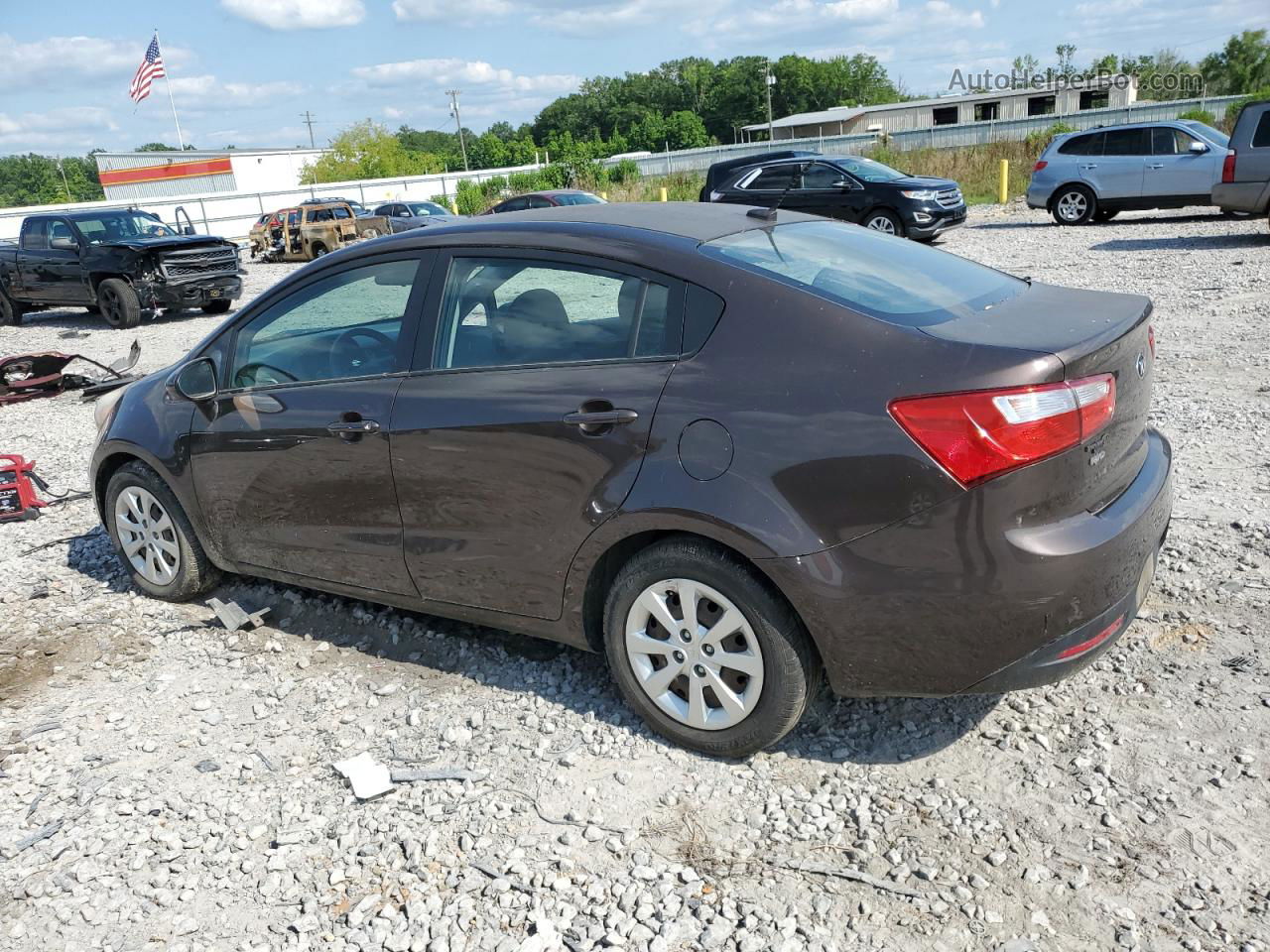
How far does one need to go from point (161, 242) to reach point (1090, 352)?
16.5 metres

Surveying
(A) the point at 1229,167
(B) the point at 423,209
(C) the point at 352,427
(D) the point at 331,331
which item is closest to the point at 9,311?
(B) the point at 423,209

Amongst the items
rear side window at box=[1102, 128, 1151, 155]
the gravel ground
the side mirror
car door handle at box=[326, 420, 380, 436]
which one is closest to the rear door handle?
car door handle at box=[326, 420, 380, 436]

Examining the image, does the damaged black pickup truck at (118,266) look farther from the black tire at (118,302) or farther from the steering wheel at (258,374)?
the steering wheel at (258,374)

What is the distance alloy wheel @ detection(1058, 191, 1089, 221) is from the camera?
19359 millimetres

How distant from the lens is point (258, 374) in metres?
4.21

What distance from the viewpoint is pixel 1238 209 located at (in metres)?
14.8

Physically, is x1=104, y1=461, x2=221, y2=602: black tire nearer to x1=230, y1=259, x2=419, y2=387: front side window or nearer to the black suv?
x1=230, y1=259, x2=419, y2=387: front side window

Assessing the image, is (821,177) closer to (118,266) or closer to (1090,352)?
(118,266)

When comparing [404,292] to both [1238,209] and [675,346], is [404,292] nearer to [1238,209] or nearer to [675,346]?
[675,346]

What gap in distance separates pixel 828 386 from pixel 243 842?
2.25 m

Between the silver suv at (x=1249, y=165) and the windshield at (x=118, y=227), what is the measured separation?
17.0 meters

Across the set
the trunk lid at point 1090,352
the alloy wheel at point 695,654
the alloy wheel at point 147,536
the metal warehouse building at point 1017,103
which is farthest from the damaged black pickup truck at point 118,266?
the metal warehouse building at point 1017,103

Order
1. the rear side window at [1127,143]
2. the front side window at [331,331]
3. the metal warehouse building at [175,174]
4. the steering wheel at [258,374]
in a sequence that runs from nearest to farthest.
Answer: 1. the front side window at [331,331]
2. the steering wheel at [258,374]
3. the rear side window at [1127,143]
4. the metal warehouse building at [175,174]

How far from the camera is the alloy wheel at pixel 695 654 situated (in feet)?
9.98
